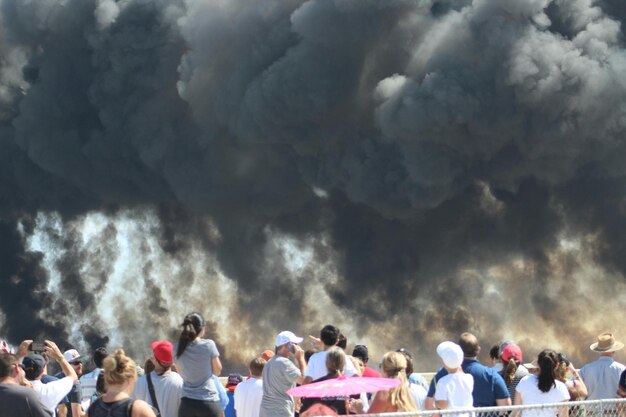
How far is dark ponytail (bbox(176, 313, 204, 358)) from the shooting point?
9.60 meters

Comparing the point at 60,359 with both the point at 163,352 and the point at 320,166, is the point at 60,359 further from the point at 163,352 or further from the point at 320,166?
the point at 320,166

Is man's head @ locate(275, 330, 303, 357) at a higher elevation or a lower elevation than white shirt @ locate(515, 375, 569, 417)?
higher

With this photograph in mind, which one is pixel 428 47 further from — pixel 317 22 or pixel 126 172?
pixel 126 172

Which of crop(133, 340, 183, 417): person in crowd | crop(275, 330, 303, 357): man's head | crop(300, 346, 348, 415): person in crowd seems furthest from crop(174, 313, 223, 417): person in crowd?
crop(300, 346, 348, 415): person in crowd

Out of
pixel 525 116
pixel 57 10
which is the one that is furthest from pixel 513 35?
pixel 57 10

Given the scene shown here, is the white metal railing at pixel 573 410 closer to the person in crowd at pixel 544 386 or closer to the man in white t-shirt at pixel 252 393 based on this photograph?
the person in crowd at pixel 544 386

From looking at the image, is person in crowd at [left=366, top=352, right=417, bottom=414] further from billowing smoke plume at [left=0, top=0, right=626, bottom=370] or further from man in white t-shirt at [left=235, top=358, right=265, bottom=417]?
billowing smoke plume at [left=0, top=0, right=626, bottom=370]

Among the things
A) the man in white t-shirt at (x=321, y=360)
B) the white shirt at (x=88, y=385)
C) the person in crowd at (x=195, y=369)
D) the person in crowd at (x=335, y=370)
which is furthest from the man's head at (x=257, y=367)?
the white shirt at (x=88, y=385)

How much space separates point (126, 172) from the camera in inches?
1853

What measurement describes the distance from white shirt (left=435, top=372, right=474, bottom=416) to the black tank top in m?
3.13

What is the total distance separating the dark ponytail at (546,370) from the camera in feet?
30.3

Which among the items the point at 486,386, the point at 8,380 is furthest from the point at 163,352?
the point at 486,386

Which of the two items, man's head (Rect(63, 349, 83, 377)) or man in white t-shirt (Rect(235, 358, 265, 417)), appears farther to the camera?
man's head (Rect(63, 349, 83, 377))

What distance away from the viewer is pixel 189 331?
959cm
